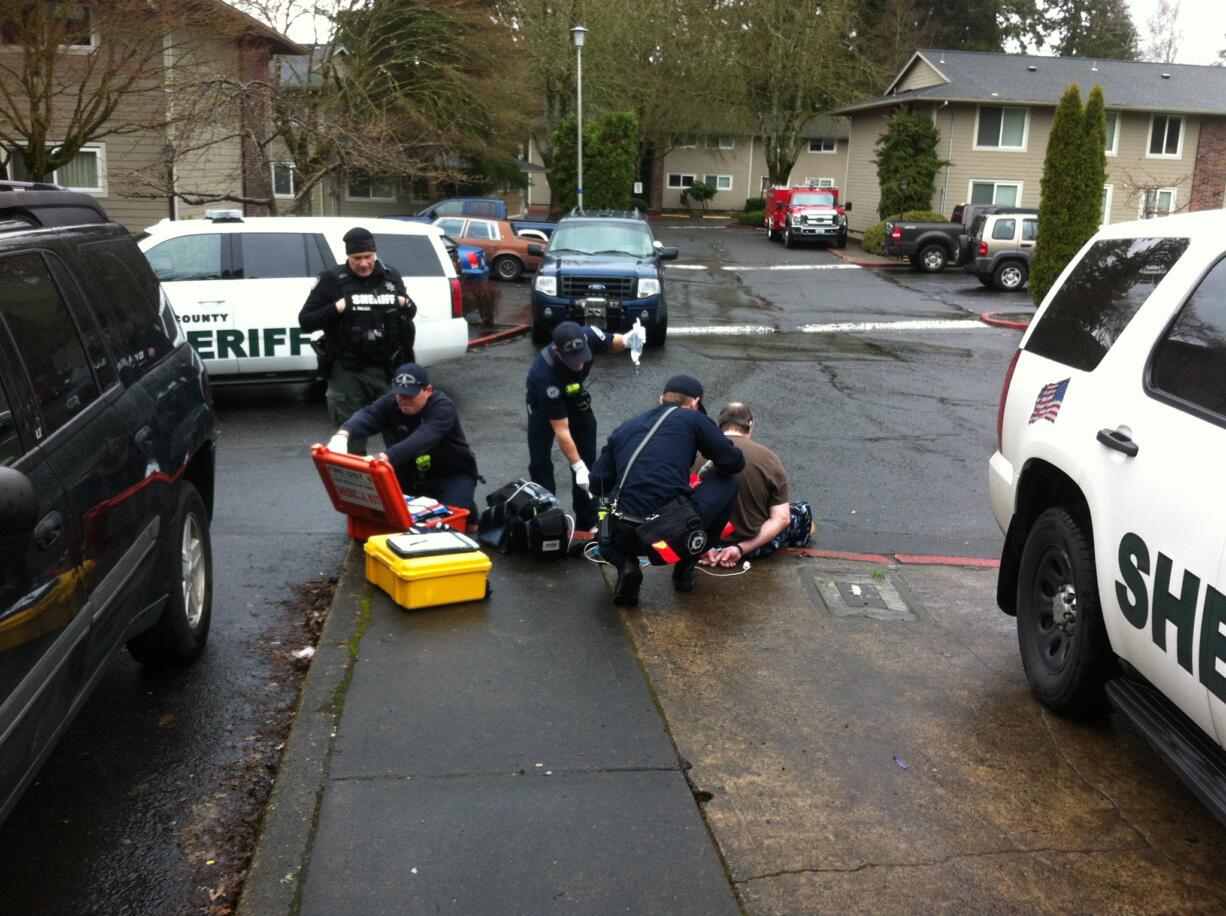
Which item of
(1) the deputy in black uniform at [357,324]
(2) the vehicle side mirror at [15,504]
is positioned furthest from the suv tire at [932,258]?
(2) the vehicle side mirror at [15,504]

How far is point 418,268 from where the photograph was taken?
11.8 metres

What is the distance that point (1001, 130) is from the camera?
38656 millimetres

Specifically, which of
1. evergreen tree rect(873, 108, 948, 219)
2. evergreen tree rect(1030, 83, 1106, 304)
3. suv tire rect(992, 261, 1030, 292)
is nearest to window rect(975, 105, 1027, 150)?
evergreen tree rect(873, 108, 948, 219)

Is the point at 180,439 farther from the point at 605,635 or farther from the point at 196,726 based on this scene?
the point at 605,635

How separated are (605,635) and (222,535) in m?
3.05

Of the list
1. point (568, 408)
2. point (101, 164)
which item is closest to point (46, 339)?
point (568, 408)

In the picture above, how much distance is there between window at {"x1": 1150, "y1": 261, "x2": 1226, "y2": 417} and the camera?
3736 mm

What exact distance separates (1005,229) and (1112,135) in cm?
1508

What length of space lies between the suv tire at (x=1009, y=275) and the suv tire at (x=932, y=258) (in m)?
4.31

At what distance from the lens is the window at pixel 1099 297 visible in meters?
4.45

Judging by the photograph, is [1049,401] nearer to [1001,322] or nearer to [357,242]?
[357,242]

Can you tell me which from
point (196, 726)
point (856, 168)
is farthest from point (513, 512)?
point (856, 168)

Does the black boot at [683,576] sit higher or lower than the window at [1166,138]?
lower

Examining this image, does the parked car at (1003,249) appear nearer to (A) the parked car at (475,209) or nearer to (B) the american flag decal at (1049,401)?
(A) the parked car at (475,209)
